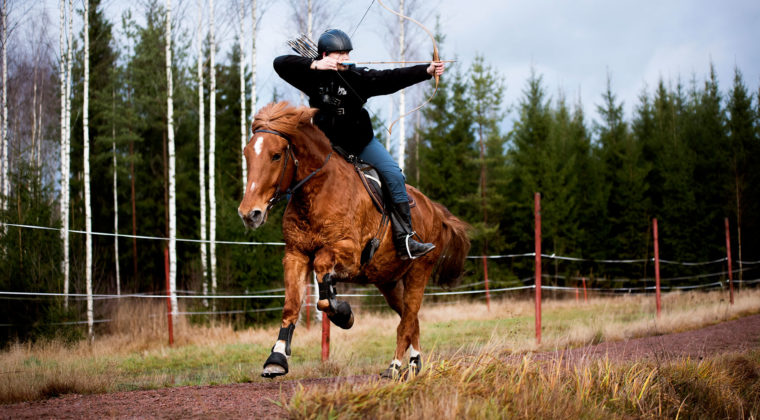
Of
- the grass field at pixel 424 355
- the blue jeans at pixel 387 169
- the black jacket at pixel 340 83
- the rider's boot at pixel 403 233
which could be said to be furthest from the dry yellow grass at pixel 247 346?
the black jacket at pixel 340 83

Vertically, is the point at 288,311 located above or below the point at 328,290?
below

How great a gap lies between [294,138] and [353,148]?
40.5 inches

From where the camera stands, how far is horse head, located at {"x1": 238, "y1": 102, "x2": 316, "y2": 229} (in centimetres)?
408

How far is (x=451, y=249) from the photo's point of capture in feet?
23.0

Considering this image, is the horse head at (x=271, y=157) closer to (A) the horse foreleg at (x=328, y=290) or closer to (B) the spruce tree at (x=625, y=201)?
(A) the horse foreleg at (x=328, y=290)

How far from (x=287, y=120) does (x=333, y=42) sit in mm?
883

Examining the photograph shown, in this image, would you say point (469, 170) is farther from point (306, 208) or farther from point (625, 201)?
point (306, 208)

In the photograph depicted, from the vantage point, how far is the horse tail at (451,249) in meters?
6.84

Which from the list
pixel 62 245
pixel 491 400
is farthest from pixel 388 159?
pixel 62 245

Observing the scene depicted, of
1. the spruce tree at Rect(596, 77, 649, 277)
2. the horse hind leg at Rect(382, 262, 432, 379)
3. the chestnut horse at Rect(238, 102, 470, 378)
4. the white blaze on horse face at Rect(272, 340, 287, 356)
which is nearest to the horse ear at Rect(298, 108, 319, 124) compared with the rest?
the chestnut horse at Rect(238, 102, 470, 378)

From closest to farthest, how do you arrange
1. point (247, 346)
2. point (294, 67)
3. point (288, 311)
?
point (288, 311), point (294, 67), point (247, 346)

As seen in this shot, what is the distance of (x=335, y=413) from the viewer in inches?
126

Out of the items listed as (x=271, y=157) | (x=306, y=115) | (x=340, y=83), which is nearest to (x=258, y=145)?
(x=271, y=157)

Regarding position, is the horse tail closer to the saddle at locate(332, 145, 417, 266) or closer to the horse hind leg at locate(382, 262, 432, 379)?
the horse hind leg at locate(382, 262, 432, 379)
